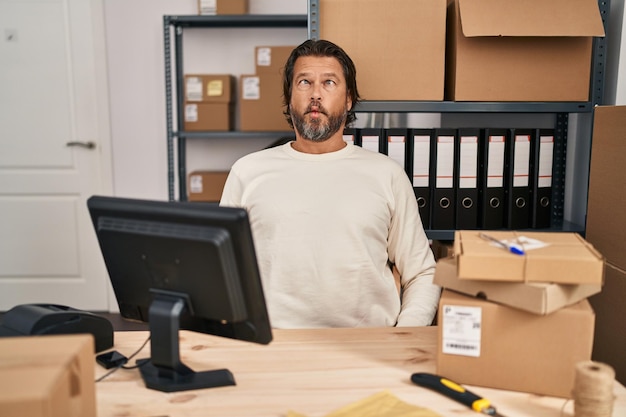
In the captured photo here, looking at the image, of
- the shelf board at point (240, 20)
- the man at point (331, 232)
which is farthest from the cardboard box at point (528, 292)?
the shelf board at point (240, 20)

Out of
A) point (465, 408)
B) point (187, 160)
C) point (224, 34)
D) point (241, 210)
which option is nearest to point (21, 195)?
point (187, 160)

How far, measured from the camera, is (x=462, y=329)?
107 cm

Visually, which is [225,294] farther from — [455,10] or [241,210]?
[455,10]

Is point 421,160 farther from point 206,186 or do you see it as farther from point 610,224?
point 206,186

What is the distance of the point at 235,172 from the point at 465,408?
109cm

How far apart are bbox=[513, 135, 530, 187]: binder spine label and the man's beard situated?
692 millimetres

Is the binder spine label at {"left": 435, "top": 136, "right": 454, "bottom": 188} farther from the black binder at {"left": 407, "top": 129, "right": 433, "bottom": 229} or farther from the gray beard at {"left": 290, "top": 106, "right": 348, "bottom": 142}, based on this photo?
the gray beard at {"left": 290, "top": 106, "right": 348, "bottom": 142}

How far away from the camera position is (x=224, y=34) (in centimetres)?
352

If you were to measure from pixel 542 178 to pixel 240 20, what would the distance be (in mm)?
1915

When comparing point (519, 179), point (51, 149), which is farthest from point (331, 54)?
point (51, 149)

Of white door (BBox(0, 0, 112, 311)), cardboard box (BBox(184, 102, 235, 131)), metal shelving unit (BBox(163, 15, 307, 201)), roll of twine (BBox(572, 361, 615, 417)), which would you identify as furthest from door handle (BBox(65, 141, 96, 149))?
roll of twine (BBox(572, 361, 615, 417))

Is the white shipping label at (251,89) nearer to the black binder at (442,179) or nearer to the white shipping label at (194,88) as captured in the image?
the white shipping label at (194,88)

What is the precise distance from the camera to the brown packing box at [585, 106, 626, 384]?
153 cm

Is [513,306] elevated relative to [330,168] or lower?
lower
